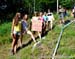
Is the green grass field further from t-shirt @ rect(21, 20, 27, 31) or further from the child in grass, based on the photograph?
t-shirt @ rect(21, 20, 27, 31)

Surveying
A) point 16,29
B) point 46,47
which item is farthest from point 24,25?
point 46,47

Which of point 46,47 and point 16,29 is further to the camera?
point 46,47

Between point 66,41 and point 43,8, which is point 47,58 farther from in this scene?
point 43,8

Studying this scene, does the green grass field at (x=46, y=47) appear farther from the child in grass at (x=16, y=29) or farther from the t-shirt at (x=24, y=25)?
the t-shirt at (x=24, y=25)

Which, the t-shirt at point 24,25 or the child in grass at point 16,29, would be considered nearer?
the child in grass at point 16,29

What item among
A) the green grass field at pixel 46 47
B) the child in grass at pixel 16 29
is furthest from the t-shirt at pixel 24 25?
the green grass field at pixel 46 47

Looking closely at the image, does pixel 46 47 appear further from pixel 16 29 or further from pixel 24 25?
pixel 16 29

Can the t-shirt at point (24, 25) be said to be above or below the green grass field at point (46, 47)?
above

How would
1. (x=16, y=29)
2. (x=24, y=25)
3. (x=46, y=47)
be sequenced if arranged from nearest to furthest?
1. (x=16, y=29)
2. (x=24, y=25)
3. (x=46, y=47)

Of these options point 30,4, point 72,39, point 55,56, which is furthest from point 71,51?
point 30,4

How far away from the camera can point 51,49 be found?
16.2 metres

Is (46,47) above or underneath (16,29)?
underneath

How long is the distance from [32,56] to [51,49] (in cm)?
102

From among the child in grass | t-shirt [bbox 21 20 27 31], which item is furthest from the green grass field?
t-shirt [bbox 21 20 27 31]
